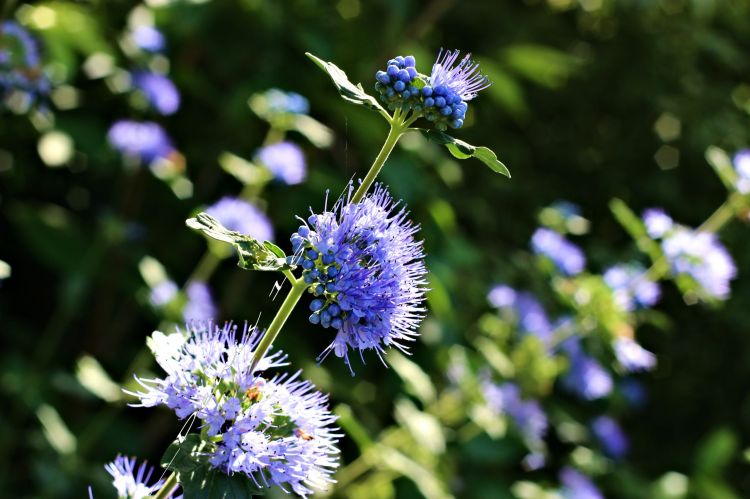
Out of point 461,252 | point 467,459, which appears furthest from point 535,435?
point 461,252

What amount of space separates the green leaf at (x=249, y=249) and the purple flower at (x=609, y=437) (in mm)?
3353

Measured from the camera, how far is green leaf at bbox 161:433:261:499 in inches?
47.0

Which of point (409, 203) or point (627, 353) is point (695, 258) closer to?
point (627, 353)

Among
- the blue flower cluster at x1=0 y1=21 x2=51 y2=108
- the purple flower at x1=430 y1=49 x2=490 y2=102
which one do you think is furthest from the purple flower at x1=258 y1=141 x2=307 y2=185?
the purple flower at x1=430 y1=49 x2=490 y2=102

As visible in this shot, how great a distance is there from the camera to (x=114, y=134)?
10.4 feet

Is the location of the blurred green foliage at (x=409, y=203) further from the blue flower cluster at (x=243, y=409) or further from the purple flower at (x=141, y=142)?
the blue flower cluster at (x=243, y=409)

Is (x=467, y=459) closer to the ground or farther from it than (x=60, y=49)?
closer to the ground

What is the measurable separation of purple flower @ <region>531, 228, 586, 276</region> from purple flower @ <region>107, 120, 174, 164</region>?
1.50 metres

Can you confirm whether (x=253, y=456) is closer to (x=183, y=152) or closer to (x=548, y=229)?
(x=548, y=229)

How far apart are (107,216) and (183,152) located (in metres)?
0.66

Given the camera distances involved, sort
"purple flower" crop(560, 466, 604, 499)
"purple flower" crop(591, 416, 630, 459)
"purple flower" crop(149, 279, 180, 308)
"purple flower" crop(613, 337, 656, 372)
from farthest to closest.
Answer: "purple flower" crop(591, 416, 630, 459), "purple flower" crop(560, 466, 604, 499), "purple flower" crop(613, 337, 656, 372), "purple flower" crop(149, 279, 180, 308)

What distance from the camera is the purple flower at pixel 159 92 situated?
3.21m

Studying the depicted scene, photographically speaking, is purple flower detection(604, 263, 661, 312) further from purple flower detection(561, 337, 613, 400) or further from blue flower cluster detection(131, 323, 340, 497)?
blue flower cluster detection(131, 323, 340, 497)

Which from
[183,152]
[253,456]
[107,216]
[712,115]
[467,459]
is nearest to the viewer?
[253,456]
